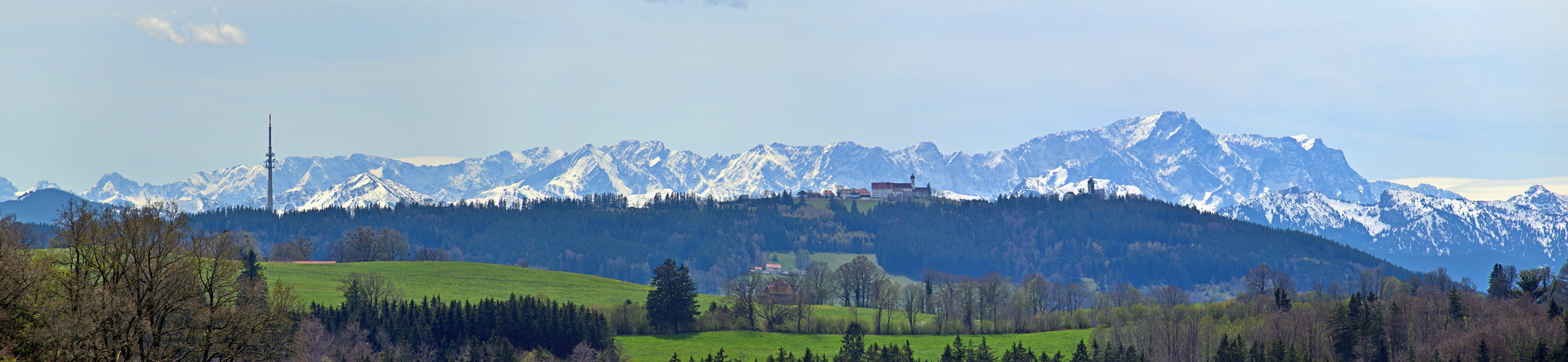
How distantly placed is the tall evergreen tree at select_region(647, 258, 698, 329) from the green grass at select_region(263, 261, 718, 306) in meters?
9.67

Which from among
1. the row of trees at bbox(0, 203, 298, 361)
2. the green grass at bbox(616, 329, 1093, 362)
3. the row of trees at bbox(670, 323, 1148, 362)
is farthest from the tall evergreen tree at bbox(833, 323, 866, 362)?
the row of trees at bbox(0, 203, 298, 361)

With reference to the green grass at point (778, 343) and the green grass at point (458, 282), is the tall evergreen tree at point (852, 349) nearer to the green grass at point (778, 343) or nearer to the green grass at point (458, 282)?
the green grass at point (778, 343)

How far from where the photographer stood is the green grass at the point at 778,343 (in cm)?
12706

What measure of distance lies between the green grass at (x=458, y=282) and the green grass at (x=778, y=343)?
14.6 metres

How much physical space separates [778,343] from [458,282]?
52140 millimetres

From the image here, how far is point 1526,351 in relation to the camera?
107 m

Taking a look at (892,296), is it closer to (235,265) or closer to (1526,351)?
(1526,351)

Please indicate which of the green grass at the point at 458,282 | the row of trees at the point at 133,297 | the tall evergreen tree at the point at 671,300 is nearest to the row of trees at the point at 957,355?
the tall evergreen tree at the point at 671,300

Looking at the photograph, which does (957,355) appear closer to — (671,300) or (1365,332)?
(671,300)

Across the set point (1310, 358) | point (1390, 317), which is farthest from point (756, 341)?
point (1390, 317)

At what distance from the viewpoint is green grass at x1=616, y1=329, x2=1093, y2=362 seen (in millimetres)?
127062

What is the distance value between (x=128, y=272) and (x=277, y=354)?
6951 millimetres

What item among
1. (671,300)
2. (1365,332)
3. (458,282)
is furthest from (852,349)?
(458,282)

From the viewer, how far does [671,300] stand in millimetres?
142000
